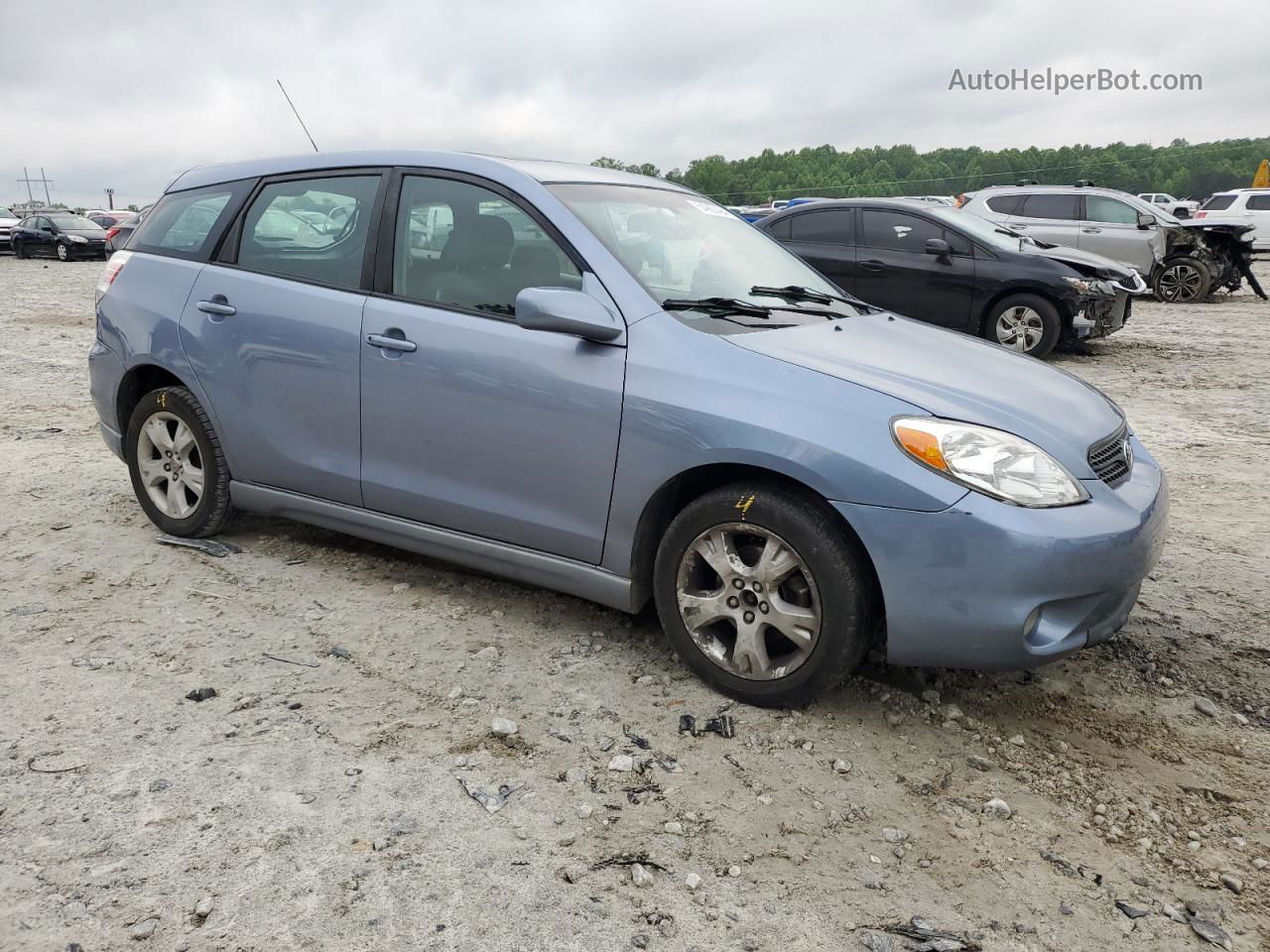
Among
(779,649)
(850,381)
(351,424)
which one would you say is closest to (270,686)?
(351,424)

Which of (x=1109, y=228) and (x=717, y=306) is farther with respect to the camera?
(x=1109, y=228)

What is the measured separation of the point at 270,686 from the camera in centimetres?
337

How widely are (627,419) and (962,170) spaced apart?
10099cm

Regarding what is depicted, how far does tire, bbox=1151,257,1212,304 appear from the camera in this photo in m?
16.2

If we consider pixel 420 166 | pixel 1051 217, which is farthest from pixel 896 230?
pixel 420 166

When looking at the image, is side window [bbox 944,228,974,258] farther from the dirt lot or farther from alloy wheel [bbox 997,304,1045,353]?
the dirt lot

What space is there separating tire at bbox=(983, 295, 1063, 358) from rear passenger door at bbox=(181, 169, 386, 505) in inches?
300

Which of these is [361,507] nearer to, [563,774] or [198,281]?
[198,281]

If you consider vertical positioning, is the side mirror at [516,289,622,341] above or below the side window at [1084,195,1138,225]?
below

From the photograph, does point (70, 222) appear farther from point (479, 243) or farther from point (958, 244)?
point (479, 243)

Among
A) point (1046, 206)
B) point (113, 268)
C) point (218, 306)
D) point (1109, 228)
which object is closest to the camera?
point (218, 306)

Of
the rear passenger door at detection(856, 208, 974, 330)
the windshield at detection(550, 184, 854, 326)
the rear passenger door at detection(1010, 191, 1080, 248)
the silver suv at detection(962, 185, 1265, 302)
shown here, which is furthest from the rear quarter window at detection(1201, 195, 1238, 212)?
the windshield at detection(550, 184, 854, 326)

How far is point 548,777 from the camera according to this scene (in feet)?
9.46

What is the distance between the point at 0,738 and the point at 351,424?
155 centimetres
